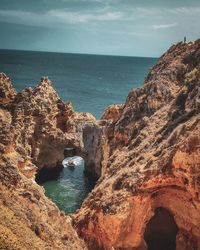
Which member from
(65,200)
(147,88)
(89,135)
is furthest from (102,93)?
(147,88)

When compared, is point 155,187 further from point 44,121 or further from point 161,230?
point 44,121

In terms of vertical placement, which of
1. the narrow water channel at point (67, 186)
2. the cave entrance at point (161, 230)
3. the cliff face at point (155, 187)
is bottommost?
the narrow water channel at point (67, 186)

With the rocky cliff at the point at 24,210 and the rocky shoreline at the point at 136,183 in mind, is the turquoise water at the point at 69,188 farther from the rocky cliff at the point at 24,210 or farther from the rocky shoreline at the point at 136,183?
the rocky cliff at the point at 24,210

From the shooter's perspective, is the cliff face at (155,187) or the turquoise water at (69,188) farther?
the turquoise water at (69,188)

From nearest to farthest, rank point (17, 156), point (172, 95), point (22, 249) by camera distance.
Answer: point (22, 249), point (17, 156), point (172, 95)

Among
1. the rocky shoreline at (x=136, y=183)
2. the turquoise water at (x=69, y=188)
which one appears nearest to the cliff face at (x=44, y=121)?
→ the turquoise water at (x=69, y=188)

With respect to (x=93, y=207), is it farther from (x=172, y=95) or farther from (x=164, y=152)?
(x=172, y=95)

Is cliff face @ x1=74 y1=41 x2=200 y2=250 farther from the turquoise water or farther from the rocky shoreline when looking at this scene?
the turquoise water
